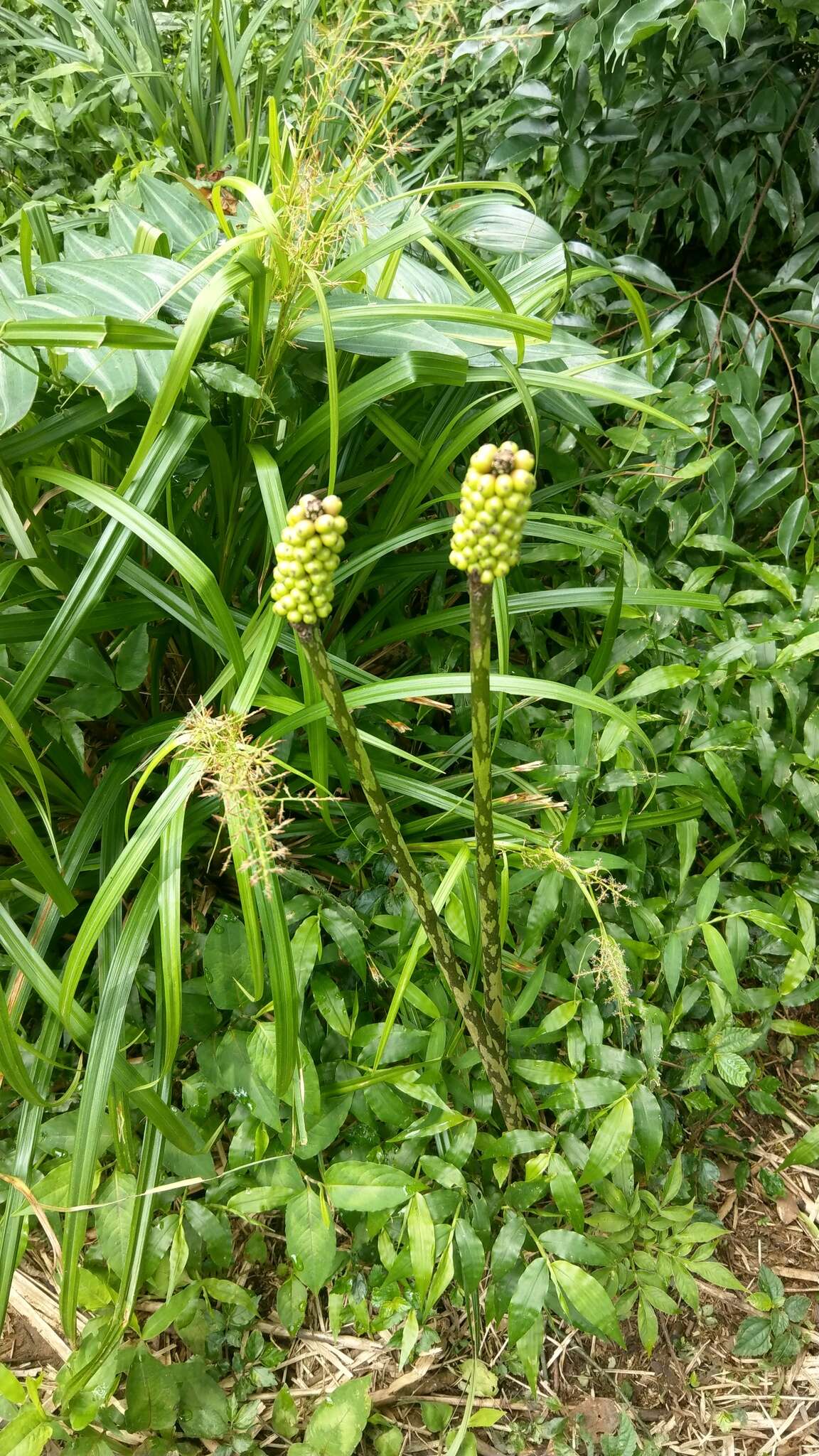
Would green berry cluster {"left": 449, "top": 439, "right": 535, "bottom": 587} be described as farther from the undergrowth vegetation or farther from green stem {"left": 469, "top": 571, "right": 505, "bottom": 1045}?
the undergrowth vegetation

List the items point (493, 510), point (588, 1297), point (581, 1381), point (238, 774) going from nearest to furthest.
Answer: point (493, 510) < point (238, 774) < point (588, 1297) < point (581, 1381)

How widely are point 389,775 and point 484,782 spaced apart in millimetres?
452

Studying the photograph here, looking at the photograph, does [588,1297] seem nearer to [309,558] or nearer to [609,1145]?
[609,1145]

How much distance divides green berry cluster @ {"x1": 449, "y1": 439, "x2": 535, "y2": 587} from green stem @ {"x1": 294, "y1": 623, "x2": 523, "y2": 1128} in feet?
0.36

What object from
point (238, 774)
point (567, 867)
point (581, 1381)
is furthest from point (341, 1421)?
point (238, 774)

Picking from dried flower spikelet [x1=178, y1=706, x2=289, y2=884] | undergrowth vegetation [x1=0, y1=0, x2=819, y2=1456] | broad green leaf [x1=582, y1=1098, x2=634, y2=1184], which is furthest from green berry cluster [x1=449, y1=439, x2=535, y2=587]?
broad green leaf [x1=582, y1=1098, x2=634, y2=1184]

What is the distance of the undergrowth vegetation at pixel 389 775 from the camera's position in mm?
865

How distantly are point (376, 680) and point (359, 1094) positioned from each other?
0.46 meters

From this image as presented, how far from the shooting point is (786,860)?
1.27m

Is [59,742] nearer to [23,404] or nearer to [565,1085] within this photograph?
[23,404]

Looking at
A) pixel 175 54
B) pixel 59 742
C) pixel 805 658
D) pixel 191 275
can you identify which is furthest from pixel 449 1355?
pixel 175 54

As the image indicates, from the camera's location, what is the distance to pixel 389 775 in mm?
1061

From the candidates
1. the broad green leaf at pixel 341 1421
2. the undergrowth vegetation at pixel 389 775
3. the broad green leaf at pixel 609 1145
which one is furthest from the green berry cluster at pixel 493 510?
the broad green leaf at pixel 341 1421

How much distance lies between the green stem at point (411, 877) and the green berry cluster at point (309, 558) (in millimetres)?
18
